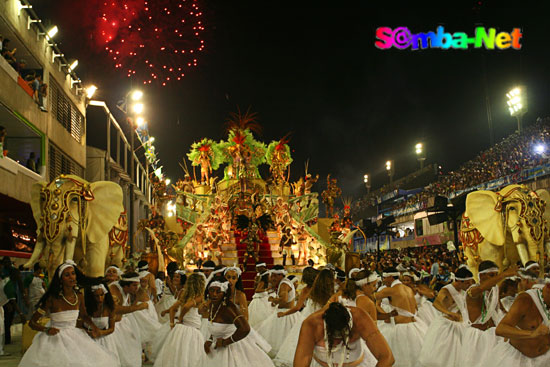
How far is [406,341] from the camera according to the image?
31.4ft

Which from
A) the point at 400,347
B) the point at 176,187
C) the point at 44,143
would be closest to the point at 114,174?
the point at 176,187

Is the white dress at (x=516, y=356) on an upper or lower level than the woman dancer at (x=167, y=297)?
Answer: lower

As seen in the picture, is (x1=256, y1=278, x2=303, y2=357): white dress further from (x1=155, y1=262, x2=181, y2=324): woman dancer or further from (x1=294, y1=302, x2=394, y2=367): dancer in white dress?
(x1=294, y1=302, x2=394, y2=367): dancer in white dress

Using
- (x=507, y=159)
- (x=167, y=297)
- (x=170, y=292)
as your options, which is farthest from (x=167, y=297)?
(x=507, y=159)

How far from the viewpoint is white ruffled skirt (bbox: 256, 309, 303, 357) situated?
1173 cm

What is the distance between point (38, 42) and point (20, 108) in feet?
12.8

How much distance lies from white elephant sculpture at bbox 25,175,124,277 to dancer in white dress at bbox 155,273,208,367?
3.85 metres

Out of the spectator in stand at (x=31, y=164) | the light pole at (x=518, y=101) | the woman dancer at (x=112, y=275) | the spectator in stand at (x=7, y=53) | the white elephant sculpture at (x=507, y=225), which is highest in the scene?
the light pole at (x=518, y=101)

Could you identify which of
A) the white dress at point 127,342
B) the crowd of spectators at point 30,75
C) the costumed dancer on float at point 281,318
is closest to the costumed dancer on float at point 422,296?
the costumed dancer on float at point 281,318

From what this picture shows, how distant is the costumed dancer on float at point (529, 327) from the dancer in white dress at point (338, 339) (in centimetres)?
228

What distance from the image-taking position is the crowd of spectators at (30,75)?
722 inches

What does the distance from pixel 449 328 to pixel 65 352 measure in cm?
538

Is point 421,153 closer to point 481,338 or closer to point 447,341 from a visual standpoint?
point 447,341

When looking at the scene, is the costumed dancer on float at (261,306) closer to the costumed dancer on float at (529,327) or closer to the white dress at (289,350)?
the white dress at (289,350)
